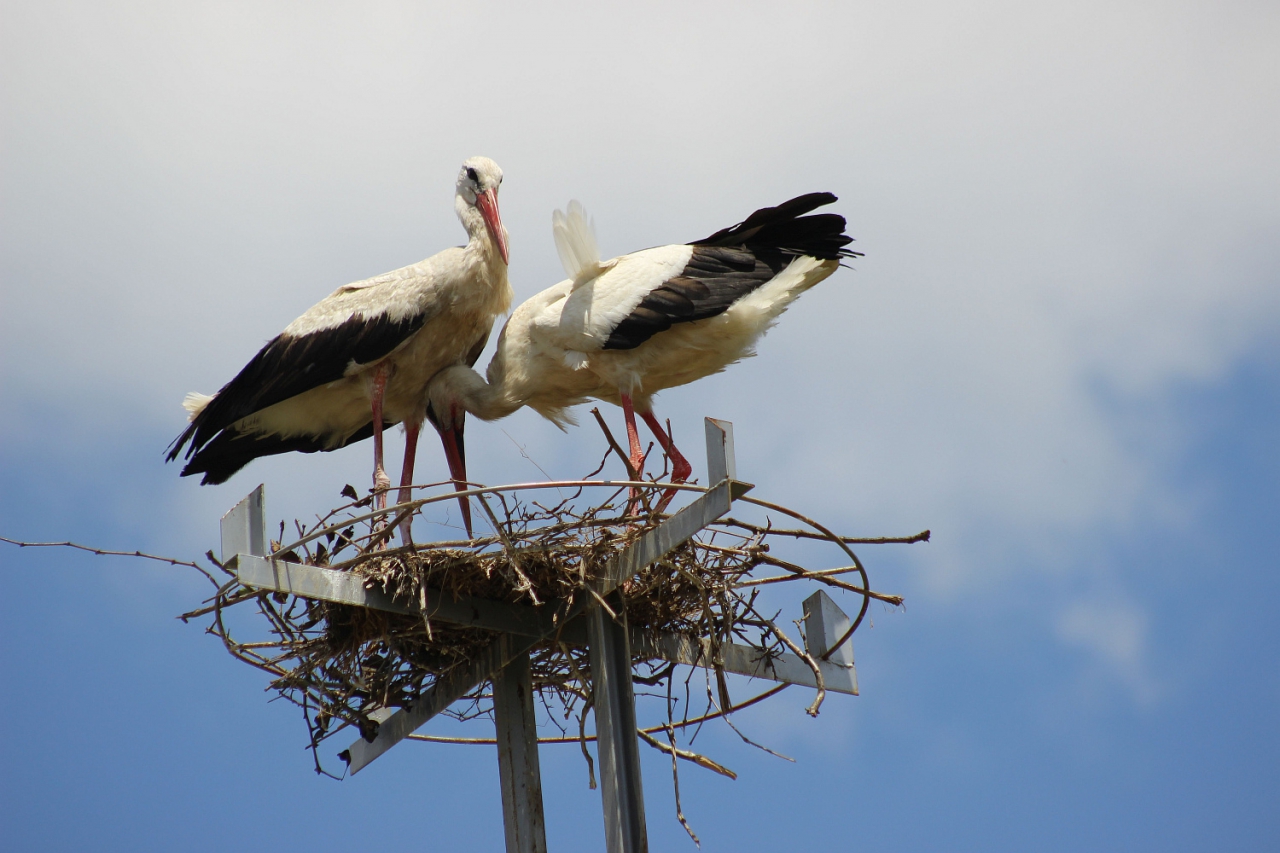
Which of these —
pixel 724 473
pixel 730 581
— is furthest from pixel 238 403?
pixel 724 473

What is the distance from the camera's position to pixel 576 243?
7.00m

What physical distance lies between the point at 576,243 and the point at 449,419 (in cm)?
122

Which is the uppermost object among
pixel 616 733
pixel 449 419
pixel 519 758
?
pixel 449 419

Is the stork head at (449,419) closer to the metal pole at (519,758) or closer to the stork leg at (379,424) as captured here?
the stork leg at (379,424)

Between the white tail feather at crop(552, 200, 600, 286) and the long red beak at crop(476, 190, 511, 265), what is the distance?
0.92ft

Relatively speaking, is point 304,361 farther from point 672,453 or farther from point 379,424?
point 672,453

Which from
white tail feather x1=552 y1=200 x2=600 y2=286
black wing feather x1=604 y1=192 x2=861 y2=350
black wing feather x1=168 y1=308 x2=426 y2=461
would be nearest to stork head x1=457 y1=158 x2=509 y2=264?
white tail feather x1=552 y1=200 x2=600 y2=286

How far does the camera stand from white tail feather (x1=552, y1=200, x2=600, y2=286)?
274 inches

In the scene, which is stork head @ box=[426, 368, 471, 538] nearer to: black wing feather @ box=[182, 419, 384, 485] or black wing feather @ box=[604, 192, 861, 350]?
black wing feather @ box=[182, 419, 384, 485]

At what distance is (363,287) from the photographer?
7117mm

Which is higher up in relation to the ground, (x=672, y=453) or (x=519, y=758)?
(x=672, y=453)

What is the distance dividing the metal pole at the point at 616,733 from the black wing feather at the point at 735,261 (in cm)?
175

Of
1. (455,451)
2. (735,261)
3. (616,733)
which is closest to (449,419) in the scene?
(455,451)

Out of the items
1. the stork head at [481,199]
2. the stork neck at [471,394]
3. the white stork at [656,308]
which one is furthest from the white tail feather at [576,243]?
the stork neck at [471,394]
